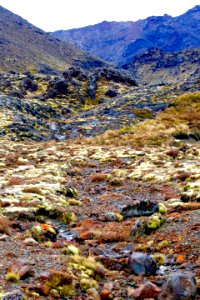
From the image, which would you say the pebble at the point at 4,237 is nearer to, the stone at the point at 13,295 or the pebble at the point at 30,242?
the pebble at the point at 30,242

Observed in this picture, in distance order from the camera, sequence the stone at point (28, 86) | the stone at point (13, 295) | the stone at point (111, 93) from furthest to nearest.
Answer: the stone at point (28, 86) → the stone at point (111, 93) → the stone at point (13, 295)

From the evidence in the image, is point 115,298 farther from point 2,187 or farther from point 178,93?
point 178,93

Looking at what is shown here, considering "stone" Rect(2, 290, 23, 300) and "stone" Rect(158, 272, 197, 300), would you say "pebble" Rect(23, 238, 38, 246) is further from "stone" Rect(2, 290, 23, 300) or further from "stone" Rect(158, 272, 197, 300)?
"stone" Rect(158, 272, 197, 300)

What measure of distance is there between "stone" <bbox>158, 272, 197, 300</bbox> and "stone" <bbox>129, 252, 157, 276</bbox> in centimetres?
175

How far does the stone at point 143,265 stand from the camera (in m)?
11.7

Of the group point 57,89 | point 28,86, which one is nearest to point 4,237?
point 57,89

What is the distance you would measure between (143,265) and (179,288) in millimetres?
2305

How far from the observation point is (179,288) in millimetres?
9672

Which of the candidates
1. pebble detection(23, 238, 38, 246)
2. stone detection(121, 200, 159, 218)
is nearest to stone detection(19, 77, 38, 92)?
stone detection(121, 200, 159, 218)

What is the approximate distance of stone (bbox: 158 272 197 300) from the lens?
31.3ft

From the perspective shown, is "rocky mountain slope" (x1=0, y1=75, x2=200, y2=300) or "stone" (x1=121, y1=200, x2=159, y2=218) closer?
"rocky mountain slope" (x1=0, y1=75, x2=200, y2=300)

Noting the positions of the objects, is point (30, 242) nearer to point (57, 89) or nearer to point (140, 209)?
point (140, 209)

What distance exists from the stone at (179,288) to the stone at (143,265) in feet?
5.74

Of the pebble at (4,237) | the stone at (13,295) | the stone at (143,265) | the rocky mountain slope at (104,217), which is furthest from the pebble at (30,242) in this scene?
the stone at (13,295)
